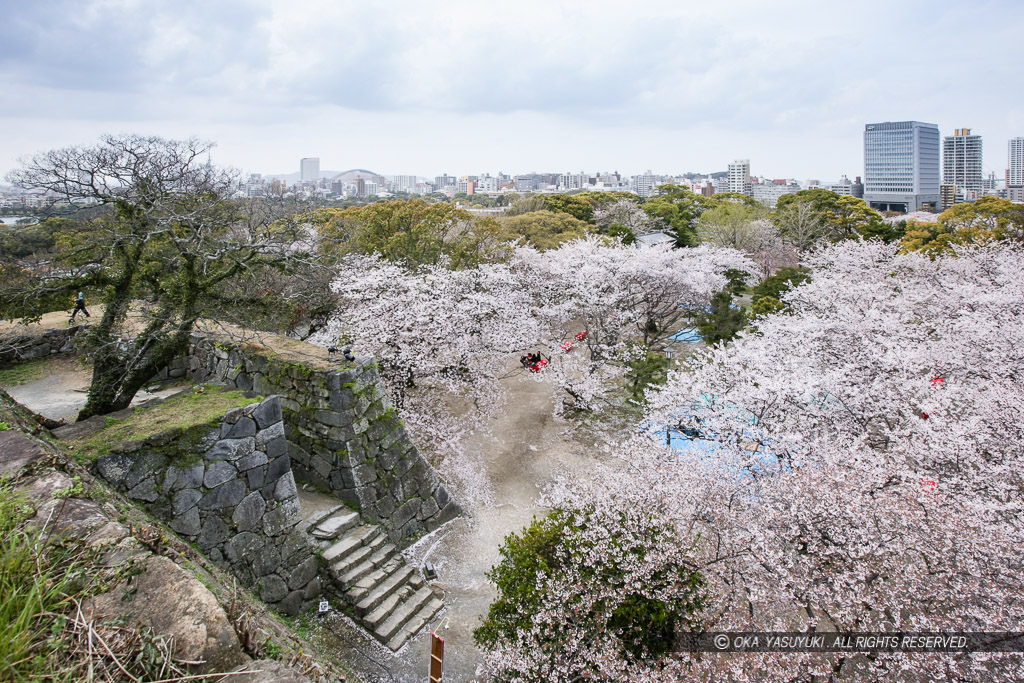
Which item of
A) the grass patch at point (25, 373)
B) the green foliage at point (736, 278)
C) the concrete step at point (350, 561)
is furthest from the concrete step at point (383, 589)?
the green foliage at point (736, 278)

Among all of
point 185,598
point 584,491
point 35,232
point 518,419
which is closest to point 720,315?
point 518,419

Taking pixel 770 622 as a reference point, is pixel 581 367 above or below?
above

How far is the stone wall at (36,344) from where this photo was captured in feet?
38.7

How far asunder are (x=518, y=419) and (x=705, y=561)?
824cm

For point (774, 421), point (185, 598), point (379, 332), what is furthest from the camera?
point (379, 332)

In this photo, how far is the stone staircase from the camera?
7.23m

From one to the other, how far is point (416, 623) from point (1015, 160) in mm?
181585

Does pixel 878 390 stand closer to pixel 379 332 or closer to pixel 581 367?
pixel 581 367

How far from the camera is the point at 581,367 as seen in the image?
1542 centimetres

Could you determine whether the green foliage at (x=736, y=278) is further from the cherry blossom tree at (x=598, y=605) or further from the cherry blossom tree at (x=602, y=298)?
the cherry blossom tree at (x=598, y=605)

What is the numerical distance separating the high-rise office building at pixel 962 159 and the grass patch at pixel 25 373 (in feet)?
411

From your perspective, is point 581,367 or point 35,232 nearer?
point 35,232

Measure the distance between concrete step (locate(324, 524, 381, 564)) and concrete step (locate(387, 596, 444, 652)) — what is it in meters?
1.33

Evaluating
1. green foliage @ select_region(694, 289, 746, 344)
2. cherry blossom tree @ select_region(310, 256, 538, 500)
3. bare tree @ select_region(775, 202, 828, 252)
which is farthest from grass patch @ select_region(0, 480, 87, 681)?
bare tree @ select_region(775, 202, 828, 252)
